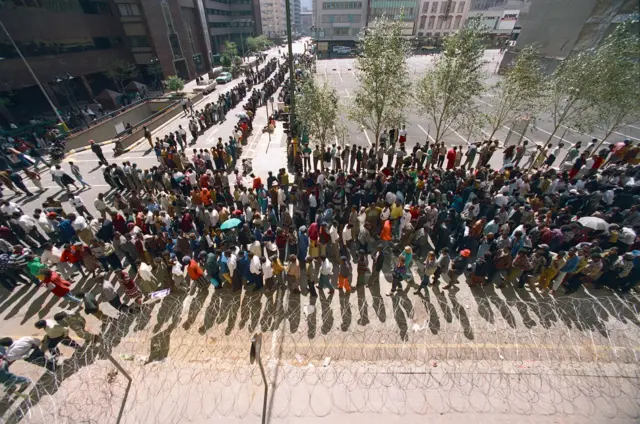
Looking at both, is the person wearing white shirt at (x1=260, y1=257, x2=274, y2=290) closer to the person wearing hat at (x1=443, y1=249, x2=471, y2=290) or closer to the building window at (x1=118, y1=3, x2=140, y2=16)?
the person wearing hat at (x1=443, y1=249, x2=471, y2=290)

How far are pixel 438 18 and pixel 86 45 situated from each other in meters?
88.0

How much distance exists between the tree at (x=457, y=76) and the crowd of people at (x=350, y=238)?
15.4 feet

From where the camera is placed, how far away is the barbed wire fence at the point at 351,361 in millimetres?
5453

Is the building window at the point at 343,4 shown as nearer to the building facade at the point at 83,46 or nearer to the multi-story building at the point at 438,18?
the multi-story building at the point at 438,18

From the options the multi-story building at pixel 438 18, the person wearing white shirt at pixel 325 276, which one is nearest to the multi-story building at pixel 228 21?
the multi-story building at pixel 438 18

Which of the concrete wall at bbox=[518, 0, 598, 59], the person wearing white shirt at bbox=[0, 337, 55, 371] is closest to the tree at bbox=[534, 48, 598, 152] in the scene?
the concrete wall at bbox=[518, 0, 598, 59]

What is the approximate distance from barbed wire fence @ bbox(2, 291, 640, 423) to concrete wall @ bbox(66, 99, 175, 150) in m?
19.6

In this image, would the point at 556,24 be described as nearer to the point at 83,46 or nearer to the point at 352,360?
the point at 352,360

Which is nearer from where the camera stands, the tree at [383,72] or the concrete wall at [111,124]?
the tree at [383,72]

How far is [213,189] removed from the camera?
36.0 ft

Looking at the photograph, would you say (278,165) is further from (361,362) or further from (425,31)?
(425,31)

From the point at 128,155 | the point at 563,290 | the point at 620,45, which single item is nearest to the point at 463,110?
the point at 620,45

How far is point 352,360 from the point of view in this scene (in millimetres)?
6293

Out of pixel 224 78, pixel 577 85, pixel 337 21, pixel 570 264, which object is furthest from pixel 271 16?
pixel 570 264
